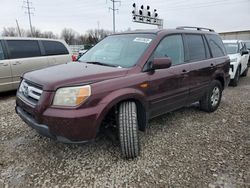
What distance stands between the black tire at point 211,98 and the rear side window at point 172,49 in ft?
4.07

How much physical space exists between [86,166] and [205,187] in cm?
146

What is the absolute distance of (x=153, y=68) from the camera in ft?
9.52

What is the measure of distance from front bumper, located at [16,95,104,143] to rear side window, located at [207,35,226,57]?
320cm

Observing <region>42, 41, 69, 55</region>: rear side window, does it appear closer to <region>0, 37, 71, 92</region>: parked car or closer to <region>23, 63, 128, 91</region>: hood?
<region>0, 37, 71, 92</region>: parked car

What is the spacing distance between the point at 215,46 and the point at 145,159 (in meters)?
3.15

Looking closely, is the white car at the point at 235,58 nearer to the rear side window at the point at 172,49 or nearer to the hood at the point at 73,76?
the rear side window at the point at 172,49

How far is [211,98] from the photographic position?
4559 mm

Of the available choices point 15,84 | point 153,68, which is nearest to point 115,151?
point 153,68

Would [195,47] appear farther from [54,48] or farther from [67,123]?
[54,48]

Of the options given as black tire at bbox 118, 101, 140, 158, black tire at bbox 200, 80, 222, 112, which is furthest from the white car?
black tire at bbox 118, 101, 140, 158

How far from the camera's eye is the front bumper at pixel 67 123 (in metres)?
2.31

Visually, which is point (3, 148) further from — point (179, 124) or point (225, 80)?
point (225, 80)

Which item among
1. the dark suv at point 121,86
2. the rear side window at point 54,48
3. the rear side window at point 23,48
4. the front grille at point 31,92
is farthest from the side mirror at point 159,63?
the rear side window at point 54,48

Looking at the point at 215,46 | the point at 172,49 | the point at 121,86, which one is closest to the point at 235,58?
the point at 215,46
